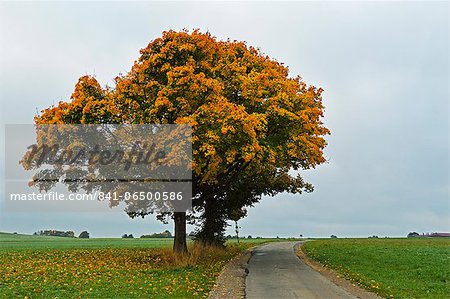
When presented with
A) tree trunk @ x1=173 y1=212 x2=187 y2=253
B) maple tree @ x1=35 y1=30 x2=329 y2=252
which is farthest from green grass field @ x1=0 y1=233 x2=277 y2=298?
maple tree @ x1=35 y1=30 x2=329 y2=252

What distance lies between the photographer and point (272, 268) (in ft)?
86.8

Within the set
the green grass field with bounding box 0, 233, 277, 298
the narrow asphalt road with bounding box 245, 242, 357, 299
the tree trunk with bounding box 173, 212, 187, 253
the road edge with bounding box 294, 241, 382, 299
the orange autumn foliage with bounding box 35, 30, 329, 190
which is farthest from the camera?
the tree trunk with bounding box 173, 212, 187, 253

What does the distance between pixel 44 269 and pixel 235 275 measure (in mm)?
9895

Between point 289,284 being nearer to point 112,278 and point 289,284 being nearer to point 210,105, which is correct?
point 112,278

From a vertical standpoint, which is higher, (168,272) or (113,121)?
(113,121)

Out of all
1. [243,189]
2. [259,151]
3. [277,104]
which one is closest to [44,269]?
[259,151]

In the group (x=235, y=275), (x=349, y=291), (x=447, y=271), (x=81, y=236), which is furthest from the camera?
(x=81, y=236)

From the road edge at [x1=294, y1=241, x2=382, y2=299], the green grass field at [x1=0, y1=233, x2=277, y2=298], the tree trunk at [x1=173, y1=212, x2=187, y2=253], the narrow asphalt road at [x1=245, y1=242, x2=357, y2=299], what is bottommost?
the road edge at [x1=294, y1=241, x2=382, y2=299]

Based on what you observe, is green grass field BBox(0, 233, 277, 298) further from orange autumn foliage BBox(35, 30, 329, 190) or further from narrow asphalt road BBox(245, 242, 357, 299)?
orange autumn foliage BBox(35, 30, 329, 190)

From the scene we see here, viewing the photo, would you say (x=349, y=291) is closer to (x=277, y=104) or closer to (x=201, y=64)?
(x=277, y=104)

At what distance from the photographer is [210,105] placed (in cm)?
2331

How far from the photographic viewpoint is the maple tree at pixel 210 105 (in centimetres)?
2311

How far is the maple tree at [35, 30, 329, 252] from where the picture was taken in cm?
2311

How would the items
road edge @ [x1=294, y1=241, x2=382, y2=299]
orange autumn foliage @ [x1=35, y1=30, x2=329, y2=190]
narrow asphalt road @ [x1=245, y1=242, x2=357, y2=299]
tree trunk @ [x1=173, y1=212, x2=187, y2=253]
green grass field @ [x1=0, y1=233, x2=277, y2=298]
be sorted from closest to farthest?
green grass field @ [x1=0, y1=233, x2=277, y2=298] < narrow asphalt road @ [x1=245, y1=242, x2=357, y2=299] < road edge @ [x1=294, y1=241, x2=382, y2=299] < orange autumn foliage @ [x1=35, y1=30, x2=329, y2=190] < tree trunk @ [x1=173, y1=212, x2=187, y2=253]
